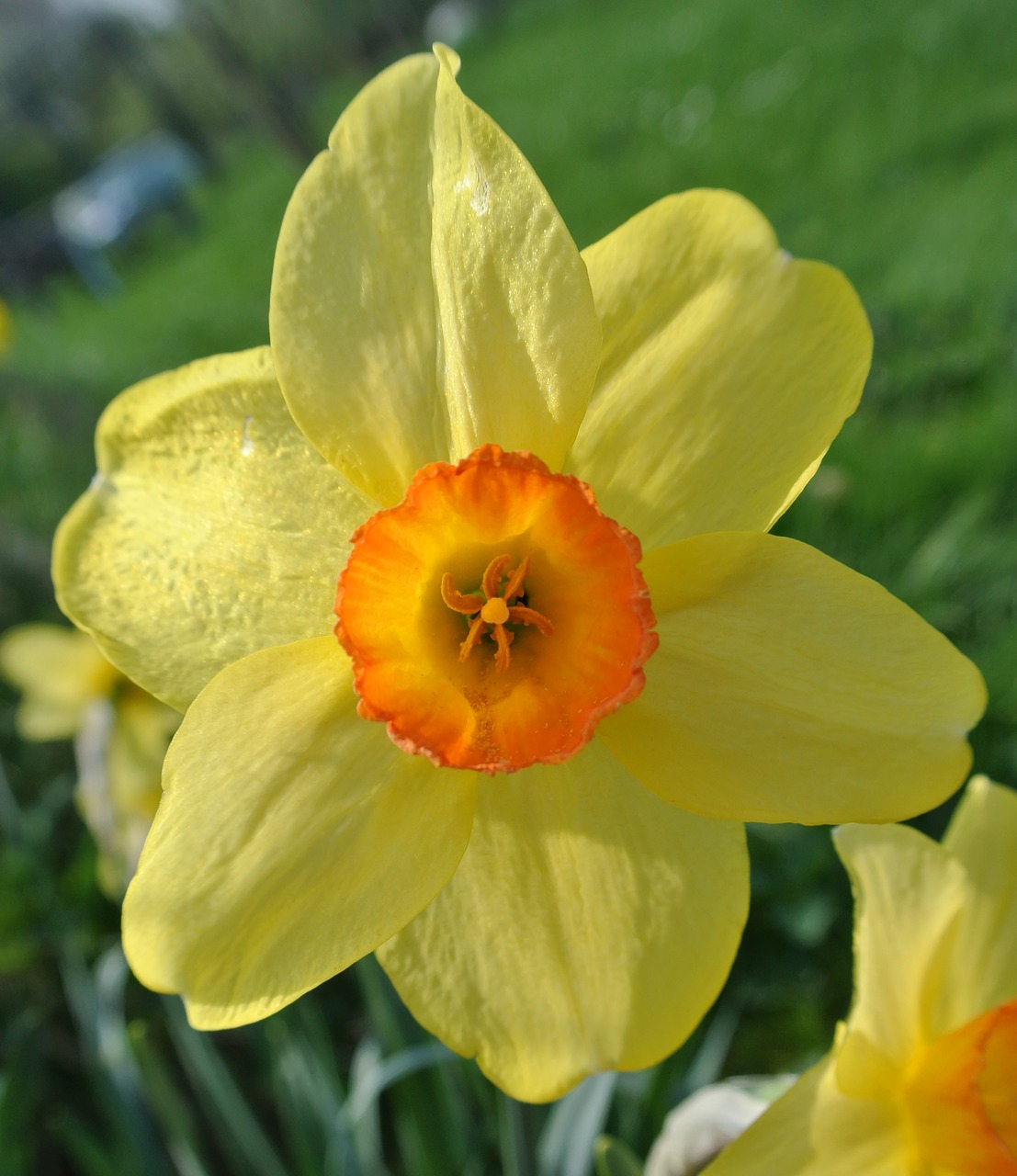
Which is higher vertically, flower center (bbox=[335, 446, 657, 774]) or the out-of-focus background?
flower center (bbox=[335, 446, 657, 774])

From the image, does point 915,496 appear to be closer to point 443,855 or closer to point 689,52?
point 443,855

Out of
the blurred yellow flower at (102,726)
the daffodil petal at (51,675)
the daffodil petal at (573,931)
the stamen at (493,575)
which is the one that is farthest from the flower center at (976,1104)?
the daffodil petal at (51,675)

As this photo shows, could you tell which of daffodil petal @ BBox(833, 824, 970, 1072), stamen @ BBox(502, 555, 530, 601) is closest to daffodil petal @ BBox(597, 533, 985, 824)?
stamen @ BBox(502, 555, 530, 601)

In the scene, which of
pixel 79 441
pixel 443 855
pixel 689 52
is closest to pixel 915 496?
pixel 443 855

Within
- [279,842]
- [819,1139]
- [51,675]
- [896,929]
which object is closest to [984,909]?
[896,929]

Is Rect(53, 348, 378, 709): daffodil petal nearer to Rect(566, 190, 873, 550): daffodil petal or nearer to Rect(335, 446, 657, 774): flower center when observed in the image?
Rect(335, 446, 657, 774): flower center

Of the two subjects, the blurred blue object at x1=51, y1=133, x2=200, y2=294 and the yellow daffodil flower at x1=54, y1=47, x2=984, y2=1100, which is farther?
the blurred blue object at x1=51, y1=133, x2=200, y2=294

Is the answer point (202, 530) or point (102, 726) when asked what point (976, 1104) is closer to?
point (202, 530)
